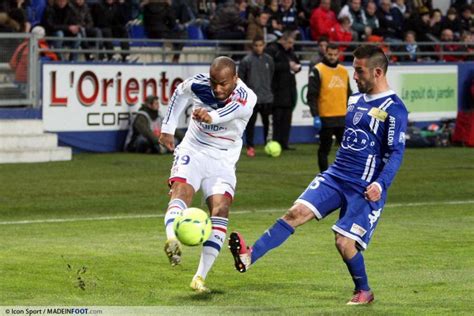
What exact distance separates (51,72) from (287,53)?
5.11 meters

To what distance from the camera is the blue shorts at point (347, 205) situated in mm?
10516

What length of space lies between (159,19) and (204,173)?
58.0 ft

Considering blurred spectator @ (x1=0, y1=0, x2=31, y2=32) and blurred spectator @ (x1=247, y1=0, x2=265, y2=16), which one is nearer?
blurred spectator @ (x1=0, y1=0, x2=31, y2=32)

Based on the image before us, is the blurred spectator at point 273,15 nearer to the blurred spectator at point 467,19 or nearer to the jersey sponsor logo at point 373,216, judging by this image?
the blurred spectator at point 467,19

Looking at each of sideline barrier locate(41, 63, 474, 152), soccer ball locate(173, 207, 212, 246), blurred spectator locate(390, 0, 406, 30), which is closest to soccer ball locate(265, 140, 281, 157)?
sideline barrier locate(41, 63, 474, 152)

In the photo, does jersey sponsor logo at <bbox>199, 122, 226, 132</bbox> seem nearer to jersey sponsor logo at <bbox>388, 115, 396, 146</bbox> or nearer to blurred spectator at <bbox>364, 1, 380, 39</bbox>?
jersey sponsor logo at <bbox>388, 115, 396, 146</bbox>

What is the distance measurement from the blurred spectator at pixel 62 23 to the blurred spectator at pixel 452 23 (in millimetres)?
12327

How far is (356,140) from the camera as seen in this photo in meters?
10.7

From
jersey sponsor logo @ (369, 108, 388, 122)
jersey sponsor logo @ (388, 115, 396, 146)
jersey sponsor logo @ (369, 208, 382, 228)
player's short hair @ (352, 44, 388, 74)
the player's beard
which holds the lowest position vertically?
jersey sponsor logo @ (369, 208, 382, 228)

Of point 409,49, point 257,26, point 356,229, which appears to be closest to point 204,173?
point 356,229

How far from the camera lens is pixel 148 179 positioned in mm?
21781

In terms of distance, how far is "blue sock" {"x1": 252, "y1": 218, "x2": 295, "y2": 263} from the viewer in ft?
34.6

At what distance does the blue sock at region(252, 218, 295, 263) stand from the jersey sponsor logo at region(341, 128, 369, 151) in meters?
0.82

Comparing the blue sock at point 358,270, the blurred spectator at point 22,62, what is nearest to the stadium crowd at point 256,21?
the blurred spectator at point 22,62
